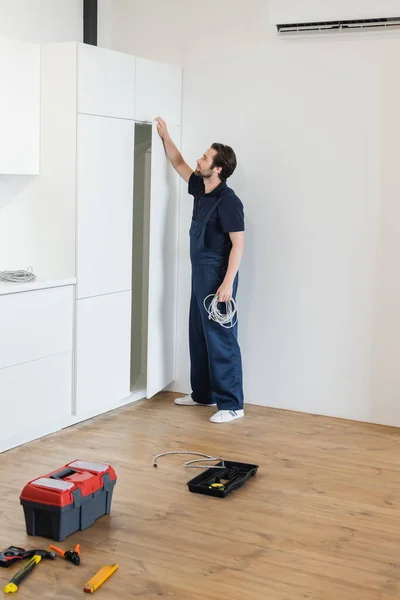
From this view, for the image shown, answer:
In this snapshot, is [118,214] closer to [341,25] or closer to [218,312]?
[218,312]

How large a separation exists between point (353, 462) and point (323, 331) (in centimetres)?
103

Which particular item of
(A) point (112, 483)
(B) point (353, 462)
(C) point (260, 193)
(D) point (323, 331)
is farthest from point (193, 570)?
(C) point (260, 193)

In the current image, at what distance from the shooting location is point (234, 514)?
3475 millimetres

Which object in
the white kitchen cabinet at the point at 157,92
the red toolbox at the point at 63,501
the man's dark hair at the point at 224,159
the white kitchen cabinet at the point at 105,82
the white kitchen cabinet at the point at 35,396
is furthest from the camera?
the white kitchen cabinet at the point at 157,92

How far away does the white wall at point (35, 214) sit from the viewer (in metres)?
4.48

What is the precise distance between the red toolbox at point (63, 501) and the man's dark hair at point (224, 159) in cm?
207

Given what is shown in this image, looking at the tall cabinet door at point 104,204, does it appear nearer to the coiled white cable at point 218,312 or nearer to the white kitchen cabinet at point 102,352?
the white kitchen cabinet at point 102,352

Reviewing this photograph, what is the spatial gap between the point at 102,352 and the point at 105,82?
59.5 inches

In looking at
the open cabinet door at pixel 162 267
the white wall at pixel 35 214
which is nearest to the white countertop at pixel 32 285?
the white wall at pixel 35 214

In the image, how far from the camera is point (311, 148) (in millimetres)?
4902

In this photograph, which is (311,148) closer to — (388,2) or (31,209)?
(388,2)

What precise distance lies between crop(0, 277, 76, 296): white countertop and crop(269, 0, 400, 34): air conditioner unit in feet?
6.35

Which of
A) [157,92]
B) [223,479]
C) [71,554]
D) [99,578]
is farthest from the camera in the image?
[157,92]

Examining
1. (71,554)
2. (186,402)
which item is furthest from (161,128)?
(71,554)
